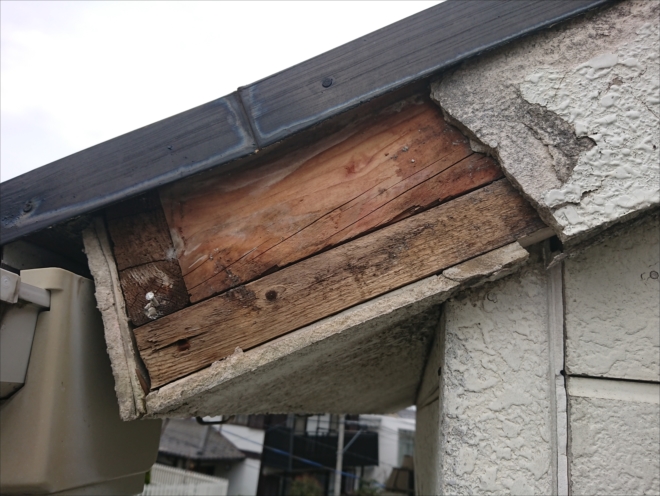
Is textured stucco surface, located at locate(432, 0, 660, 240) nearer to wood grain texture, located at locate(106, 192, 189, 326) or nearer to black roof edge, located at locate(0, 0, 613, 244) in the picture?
black roof edge, located at locate(0, 0, 613, 244)

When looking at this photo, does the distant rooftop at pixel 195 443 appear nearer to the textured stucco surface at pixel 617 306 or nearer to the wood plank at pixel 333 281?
the wood plank at pixel 333 281

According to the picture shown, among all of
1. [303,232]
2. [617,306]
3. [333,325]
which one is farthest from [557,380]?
[303,232]

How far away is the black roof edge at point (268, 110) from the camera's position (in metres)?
1.09

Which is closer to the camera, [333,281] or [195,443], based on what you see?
[333,281]

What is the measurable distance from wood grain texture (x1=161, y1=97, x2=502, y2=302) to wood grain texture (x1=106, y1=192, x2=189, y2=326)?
30mm

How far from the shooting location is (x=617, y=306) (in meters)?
1.12

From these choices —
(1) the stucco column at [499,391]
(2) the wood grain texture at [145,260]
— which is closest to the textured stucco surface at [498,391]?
(1) the stucco column at [499,391]

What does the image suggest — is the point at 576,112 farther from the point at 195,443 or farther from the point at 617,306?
the point at 195,443

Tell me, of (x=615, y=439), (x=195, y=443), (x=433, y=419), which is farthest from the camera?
(x=195, y=443)

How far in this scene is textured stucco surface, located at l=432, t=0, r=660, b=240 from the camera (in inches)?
40.9

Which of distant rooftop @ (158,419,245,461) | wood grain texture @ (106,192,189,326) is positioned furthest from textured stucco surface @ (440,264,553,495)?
distant rooftop @ (158,419,245,461)

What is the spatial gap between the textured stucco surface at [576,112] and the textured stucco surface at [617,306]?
17cm

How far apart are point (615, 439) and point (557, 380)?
17cm

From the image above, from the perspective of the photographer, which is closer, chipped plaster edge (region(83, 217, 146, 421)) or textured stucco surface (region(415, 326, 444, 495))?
chipped plaster edge (region(83, 217, 146, 421))
